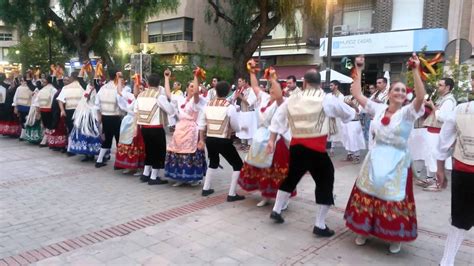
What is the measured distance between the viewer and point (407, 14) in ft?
71.2

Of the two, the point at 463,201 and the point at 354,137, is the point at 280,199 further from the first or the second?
the point at 354,137

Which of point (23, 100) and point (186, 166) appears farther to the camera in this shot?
point (23, 100)

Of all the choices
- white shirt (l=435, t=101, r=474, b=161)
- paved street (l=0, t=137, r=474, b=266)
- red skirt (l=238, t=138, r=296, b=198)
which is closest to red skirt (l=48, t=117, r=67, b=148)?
paved street (l=0, t=137, r=474, b=266)

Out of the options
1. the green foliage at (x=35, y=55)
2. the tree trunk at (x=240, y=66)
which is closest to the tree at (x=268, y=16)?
the tree trunk at (x=240, y=66)

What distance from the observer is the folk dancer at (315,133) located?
4.59 meters

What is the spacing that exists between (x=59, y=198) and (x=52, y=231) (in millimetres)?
1387

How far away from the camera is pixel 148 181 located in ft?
23.7

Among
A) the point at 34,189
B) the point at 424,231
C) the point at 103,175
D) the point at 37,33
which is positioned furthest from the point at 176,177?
the point at 37,33

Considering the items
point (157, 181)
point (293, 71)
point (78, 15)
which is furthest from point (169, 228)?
point (293, 71)

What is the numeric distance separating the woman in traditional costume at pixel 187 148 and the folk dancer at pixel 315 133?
2.27m

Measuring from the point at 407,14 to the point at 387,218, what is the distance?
20307mm

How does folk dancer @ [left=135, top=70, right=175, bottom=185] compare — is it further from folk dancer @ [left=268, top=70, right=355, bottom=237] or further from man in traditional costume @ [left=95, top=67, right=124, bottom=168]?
folk dancer @ [left=268, top=70, right=355, bottom=237]

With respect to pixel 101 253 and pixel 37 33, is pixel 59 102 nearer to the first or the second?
pixel 101 253

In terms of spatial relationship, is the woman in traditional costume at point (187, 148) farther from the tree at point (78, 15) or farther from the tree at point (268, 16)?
the tree at point (78, 15)
